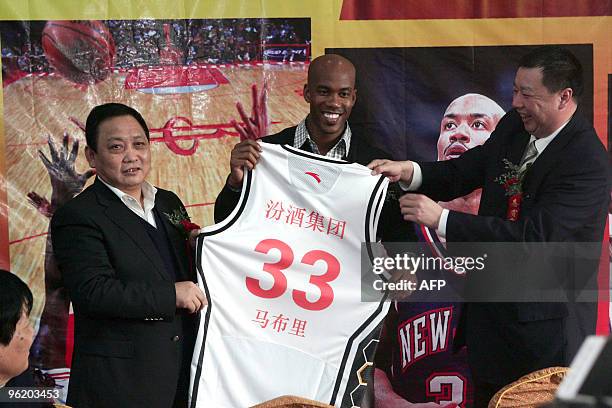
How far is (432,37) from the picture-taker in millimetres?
3729

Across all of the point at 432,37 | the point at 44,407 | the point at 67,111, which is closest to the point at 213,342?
the point at 44,407

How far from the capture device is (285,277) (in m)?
3.05

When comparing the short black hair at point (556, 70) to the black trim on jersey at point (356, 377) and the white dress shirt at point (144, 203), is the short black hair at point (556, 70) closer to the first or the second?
the black trim on jersey at point (356, 377)

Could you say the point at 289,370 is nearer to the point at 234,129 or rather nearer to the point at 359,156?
the point at 359,156

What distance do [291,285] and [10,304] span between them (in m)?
0.97

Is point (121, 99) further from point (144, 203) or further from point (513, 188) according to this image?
point (513, 188)

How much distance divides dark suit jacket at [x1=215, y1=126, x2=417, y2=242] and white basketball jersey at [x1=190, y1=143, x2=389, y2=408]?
0.60ft

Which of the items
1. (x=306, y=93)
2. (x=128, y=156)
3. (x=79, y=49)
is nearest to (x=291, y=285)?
(x=128, y=156)

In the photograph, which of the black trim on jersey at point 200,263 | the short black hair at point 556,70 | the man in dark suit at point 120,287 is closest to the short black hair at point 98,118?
the man in dark suit at point 120,287

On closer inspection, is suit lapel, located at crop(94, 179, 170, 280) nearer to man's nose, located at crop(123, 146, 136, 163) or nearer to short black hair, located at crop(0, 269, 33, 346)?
man's nose, located at crop(123, 146, 136, 163)

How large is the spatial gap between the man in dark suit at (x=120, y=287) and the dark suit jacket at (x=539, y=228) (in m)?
1.00

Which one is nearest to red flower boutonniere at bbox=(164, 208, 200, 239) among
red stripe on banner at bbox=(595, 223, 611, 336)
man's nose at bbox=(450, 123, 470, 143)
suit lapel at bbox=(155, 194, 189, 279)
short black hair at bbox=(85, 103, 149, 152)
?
suit lapel at bbox=(155, 194, 189, 279)

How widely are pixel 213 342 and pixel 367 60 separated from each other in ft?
4.65

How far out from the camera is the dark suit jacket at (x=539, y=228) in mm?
3061
